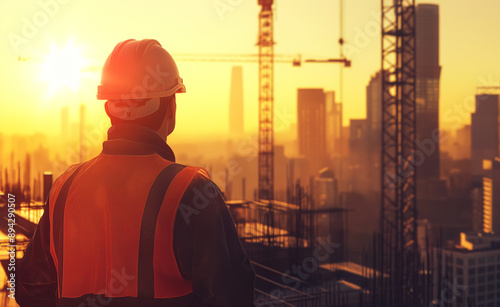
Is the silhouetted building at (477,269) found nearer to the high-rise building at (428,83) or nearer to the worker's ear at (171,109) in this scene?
the high-rise building at (428,83)

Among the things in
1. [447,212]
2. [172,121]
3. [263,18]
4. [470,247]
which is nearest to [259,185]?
[263,18]

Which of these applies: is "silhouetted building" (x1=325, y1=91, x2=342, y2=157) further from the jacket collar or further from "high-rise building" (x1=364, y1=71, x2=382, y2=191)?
the jacket collar

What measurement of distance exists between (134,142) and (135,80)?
0.18m

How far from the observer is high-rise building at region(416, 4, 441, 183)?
220ft

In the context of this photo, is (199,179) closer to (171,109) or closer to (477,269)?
(171,109)

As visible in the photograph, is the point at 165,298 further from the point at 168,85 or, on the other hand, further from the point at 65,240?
the point at 168,85

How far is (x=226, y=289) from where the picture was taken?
1339mm

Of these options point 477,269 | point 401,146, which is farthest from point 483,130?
point 401,146

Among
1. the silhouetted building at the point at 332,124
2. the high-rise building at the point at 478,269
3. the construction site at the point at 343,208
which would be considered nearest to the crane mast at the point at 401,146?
the construction site at the point at 343,208

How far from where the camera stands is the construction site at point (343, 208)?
46.1 ft

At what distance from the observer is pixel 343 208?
21.4 meters

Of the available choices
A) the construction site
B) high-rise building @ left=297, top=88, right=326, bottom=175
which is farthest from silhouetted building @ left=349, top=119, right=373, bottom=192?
high-rise building @ left=297, top=88, right=326, bottom=175

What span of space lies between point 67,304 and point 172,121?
1.91 ft

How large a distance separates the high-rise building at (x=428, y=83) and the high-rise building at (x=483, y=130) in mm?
5502
